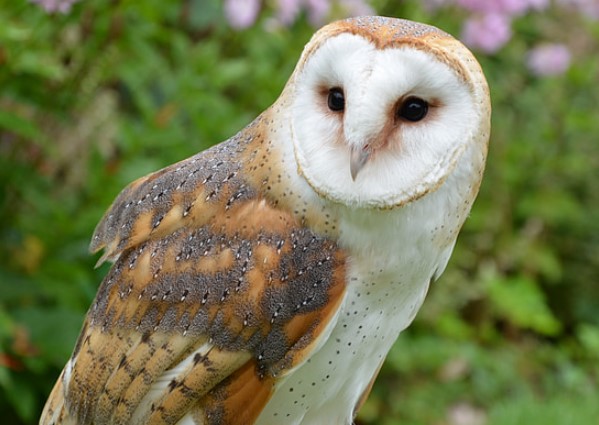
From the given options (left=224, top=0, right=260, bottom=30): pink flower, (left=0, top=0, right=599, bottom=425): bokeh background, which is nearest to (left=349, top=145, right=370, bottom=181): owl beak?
(left=0, top=0, right=599, bottom=425): bokeh background

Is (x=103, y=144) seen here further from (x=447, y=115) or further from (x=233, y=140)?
(x=447, y=115)

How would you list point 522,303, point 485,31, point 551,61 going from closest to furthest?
point 485,31 → point 522,303 → point 551,61

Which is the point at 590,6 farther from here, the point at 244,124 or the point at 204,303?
the point at 204,303

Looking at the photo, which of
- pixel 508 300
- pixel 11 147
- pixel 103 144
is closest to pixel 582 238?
pixel 508 300

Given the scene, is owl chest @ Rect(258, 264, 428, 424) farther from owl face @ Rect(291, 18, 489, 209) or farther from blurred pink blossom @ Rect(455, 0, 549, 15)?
blurred pink blossom @ Rect(455, 0, 549, 15)

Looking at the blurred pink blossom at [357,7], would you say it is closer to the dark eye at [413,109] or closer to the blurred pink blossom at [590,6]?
the blurred pink blossom at [590,6]

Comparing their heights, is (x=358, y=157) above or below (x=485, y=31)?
above

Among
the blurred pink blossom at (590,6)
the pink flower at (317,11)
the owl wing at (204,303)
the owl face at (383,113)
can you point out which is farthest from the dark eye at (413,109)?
the blurred pink blossom at (590,6)

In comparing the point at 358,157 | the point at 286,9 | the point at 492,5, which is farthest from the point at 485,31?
the point at 358,157

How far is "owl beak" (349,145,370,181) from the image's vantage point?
1.27 metres

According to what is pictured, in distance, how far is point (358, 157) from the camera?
4.16 ft

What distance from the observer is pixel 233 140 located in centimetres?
159

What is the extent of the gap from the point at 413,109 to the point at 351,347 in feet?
1.39

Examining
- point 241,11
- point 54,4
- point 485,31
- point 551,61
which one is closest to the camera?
point 54,4
